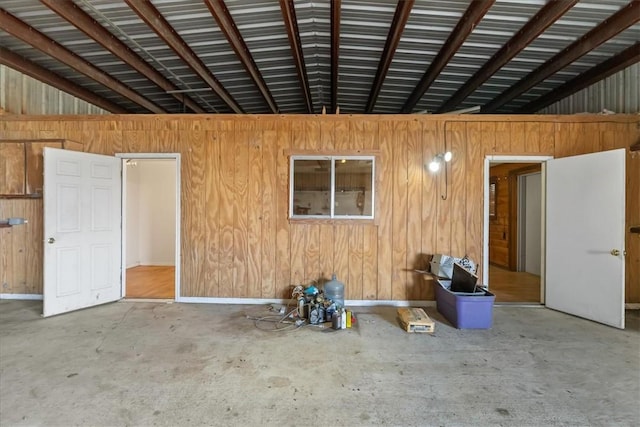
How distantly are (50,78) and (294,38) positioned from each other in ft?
11.9

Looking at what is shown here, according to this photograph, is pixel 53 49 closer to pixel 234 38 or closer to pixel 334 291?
pixel 234 38

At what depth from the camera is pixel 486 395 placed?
199 centimetres

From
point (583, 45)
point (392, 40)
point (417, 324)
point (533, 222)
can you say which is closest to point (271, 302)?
point (417, 324)

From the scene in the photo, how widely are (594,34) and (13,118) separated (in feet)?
23.9

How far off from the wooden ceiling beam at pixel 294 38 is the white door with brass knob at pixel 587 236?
138 inches

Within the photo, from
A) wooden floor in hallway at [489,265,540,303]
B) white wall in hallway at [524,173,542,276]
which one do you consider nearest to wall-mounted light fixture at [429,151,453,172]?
wooden floor in hallway at [489,265,540,303]

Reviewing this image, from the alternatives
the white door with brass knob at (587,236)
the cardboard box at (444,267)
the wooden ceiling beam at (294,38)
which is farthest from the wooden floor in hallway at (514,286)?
the wooden ceiling beam at (294,38)

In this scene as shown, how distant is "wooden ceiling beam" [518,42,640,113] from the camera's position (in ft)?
11.0

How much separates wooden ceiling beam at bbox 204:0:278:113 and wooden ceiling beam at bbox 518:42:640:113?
4525 mm

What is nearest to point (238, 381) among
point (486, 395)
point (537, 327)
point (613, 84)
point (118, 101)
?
point (486, 395)

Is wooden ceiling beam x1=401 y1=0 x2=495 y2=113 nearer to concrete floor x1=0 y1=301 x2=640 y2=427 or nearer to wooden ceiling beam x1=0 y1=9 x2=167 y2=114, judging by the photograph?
concrete floor x1=0 y1=301 x2=640 y2=427

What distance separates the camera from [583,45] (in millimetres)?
3100

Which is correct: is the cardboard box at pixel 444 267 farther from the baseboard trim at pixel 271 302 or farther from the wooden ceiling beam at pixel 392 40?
the wooden ceiling beam at pixel 392 40

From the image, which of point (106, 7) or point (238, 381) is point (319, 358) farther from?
point (106, 7)
